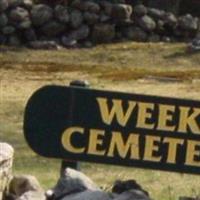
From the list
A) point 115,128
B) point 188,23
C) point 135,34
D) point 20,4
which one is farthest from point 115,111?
point 188,23

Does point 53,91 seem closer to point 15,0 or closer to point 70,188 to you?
point 70,188

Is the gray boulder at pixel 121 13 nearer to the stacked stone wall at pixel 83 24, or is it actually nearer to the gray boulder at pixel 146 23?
the stacked stone wall at pixel 83 24

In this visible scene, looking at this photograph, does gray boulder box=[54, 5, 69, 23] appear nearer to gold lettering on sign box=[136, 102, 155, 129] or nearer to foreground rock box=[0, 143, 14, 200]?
foreground rock box=[0, 143, 14, 200]

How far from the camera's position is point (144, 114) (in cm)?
480

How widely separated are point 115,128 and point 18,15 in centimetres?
1094

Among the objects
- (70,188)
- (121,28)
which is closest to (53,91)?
(70,188)

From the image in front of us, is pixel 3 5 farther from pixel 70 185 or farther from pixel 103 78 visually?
pixel 70 185

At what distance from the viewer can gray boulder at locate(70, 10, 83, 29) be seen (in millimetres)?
15883

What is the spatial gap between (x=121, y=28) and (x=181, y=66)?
2.68 m

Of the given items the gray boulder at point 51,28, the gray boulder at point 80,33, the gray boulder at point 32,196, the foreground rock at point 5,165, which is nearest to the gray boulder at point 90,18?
the gray boulder at point 80,33

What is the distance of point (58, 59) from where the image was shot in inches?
565

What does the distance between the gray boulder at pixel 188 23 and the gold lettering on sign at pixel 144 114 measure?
462 inches

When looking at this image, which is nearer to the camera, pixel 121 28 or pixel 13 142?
pixel 13 142

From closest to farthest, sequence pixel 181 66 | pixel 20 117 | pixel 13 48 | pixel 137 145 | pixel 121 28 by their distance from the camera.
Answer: pixel 137 145
pixel 20 117
pixel 181 66
pixel 13 48
pixel 121 28
